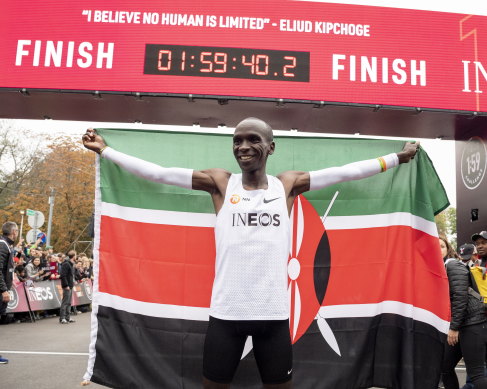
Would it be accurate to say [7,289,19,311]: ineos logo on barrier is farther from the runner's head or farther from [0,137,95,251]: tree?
[0,137,95,251]: tree

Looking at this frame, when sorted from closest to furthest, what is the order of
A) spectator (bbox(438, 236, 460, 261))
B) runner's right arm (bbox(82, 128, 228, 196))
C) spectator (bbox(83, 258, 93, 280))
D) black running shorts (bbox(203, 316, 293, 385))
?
black running shorts (bbox(203, 316, 293, 385)) → runner's right arm (bbox(82, 128, 228, 196)) → spectator (bbox(438, 236, 460, 261)) → spectator (bbox(83, 258, 93, 280))

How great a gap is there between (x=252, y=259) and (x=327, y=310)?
Answer: 1.57 meters

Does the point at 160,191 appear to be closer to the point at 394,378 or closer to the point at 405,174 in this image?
the point at 405,174

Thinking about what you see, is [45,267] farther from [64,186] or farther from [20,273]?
[64,186]

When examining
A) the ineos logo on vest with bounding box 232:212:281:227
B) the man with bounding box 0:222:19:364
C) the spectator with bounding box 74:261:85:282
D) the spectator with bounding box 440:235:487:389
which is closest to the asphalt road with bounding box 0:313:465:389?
the man with bounding box 0:222:19:364

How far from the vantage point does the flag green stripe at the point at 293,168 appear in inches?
159

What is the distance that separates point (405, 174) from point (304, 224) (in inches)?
41.7

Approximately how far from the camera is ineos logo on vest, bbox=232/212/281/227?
109 inches

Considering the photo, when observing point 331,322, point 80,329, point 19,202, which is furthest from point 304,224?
point 19,202

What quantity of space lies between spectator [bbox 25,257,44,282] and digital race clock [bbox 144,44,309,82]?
7.40 meters

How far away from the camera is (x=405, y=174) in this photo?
4.14 metres

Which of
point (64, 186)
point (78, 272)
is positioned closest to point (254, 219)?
point (78, 272)

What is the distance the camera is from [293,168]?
419 cm

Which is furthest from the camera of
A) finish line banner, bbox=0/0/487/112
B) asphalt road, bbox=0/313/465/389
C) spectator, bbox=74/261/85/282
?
spectator, bbox=74/261/85/282
